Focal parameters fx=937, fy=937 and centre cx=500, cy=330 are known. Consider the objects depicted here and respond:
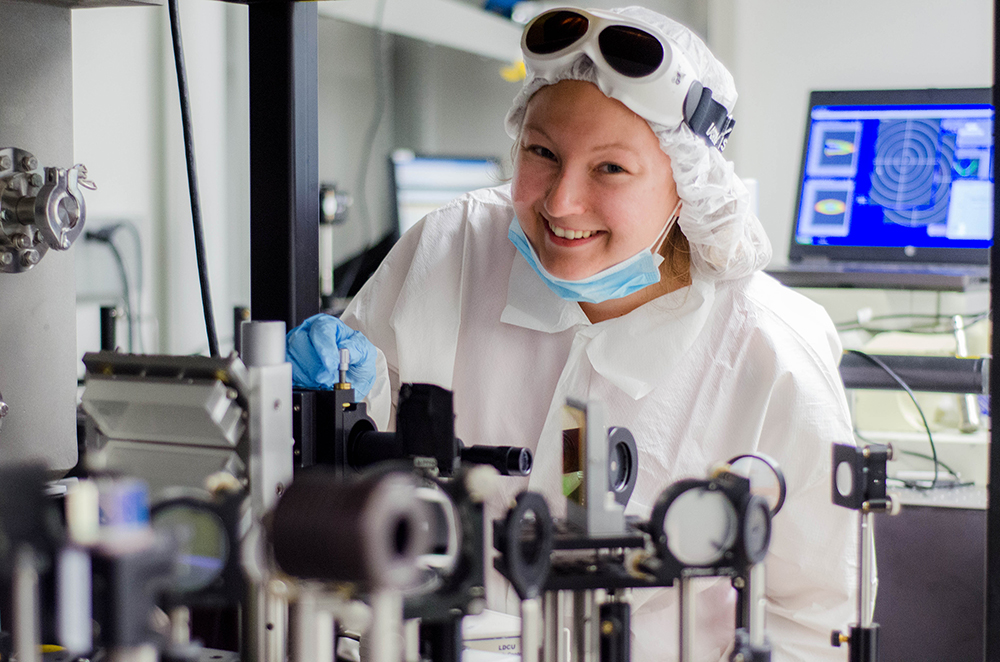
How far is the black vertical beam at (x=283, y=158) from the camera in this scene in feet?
3.54

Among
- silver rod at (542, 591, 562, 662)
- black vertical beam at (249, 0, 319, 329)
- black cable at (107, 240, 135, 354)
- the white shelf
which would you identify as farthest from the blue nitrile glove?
the white shelf

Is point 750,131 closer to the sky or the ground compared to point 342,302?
closer to the sky

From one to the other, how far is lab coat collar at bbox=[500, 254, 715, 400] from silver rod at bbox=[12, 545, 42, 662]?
87cm

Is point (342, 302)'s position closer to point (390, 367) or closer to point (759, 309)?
point (390, 367)

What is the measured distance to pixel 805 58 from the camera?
3.26m

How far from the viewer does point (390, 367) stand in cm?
138

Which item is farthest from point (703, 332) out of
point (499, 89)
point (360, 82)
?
point (499, 89)

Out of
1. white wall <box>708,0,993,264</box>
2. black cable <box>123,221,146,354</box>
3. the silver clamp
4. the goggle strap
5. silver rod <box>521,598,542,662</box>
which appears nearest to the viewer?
silver rod <box>521,598,542,662</box>

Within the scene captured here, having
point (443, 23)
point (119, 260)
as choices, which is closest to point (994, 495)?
point (119, 260)

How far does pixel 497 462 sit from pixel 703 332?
68 centimetres

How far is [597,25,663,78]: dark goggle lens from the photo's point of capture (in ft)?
3.74

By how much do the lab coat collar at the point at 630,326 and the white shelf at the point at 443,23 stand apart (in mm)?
1637

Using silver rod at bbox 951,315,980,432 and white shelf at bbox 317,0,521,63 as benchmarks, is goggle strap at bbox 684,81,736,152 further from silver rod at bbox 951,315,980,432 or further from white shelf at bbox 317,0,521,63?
white shelf at bbox 317,0,521,63

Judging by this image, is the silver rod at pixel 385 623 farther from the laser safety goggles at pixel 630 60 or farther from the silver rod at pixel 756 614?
the laser safety goggles at pixel 630 60
